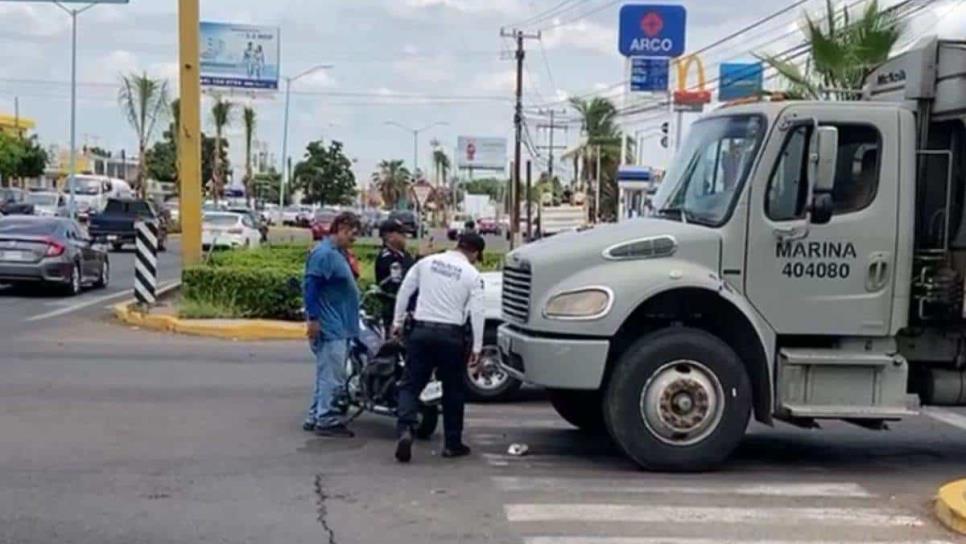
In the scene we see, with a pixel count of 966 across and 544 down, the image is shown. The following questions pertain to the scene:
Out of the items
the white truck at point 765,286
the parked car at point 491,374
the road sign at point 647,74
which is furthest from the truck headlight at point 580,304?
the road sign at point 647,74

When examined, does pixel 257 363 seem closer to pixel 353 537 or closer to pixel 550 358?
pixel 550 358

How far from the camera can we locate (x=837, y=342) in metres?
9.70

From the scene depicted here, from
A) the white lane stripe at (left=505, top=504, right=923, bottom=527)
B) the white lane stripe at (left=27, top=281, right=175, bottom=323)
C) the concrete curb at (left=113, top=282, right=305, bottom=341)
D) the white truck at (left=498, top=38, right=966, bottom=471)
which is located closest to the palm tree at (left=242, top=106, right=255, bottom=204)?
the white lane stripe at (left=27, top=281, right=175, bottom=323)

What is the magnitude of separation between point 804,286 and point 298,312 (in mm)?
10655

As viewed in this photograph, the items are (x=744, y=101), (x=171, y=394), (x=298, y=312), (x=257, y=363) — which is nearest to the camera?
(x=744, y=101)

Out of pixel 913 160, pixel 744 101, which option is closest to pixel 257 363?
pixel 744 101

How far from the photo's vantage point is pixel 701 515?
8219 mm

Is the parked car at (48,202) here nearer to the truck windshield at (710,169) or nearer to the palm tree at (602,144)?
the palm tree at (602,144)

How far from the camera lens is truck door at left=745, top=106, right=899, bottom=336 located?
9.47m

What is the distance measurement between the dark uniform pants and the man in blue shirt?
1006 mm

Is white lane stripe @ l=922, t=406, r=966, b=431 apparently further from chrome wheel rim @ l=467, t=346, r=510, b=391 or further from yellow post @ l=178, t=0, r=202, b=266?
yellow post @ l=178, t=0, r=202, b=266

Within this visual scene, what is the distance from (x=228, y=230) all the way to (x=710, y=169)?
31924mm

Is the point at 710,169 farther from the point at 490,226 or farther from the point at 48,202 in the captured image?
the point at 490,226

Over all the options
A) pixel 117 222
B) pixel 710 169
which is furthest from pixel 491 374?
pixel 117 222
